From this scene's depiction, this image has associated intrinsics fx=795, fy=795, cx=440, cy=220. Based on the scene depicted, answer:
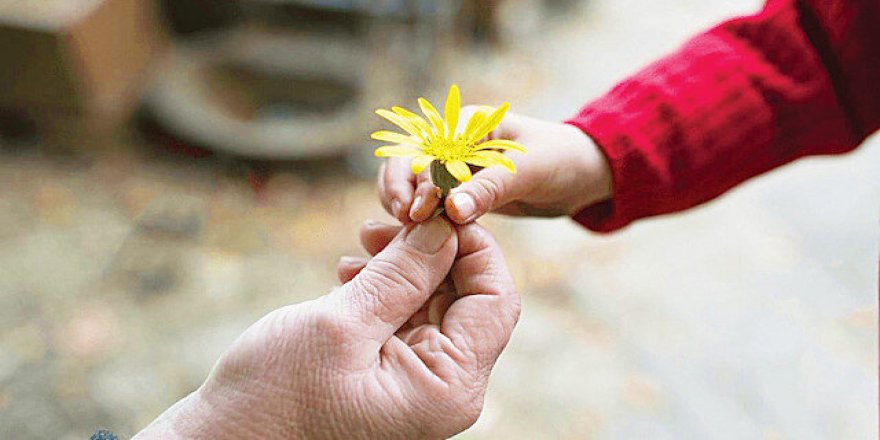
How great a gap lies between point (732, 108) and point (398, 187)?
34cm

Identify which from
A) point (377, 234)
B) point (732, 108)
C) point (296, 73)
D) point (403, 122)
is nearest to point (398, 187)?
point (377, 234)

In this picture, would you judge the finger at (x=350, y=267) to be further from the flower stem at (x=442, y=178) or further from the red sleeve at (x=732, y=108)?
the red sleeve at (x=732, y=108)

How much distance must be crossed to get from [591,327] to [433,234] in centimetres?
105

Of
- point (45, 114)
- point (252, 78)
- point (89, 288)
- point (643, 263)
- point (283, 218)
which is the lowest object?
point (643, 263)

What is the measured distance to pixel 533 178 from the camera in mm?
769

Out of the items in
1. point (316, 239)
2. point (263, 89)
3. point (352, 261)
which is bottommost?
point (316, 239)

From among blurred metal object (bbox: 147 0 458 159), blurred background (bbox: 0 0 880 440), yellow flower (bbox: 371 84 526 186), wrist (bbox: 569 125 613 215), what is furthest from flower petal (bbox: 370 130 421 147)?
blurred metal object (bbox: 147 0 458 159)

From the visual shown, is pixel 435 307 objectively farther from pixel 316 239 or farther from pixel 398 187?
pixel 316 239

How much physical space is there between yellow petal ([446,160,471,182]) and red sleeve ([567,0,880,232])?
0.87ft

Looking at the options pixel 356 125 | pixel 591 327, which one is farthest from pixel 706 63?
pixel 356 125

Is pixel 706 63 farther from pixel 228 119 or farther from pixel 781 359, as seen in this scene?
pixel 228 119

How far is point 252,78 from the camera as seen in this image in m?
2.04

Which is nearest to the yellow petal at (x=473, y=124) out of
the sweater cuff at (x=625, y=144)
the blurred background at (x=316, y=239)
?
the sweater cuff at (x=625, y=144)

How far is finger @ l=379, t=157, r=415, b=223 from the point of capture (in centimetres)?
70
